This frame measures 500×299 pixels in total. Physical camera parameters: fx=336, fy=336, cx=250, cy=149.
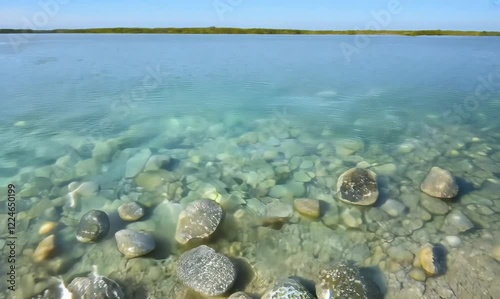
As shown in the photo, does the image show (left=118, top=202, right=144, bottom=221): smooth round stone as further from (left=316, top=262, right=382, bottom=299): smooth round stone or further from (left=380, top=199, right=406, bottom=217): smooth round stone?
(left=380, top=199, right=406, bottom=217): smooth round stone

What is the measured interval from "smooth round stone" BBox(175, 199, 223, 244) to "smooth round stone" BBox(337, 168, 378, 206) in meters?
2.16

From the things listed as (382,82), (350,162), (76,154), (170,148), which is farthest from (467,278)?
(382,82)

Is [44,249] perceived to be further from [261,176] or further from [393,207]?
[393,207]

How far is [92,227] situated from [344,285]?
356cm

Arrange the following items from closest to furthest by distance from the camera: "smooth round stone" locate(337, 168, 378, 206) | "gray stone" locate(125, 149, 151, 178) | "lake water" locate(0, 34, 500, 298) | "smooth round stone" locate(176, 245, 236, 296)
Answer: "smooth round stone" locate(176, 245, 236, 296) → "lake water" locate(0, 34, 500, 298) → "smooth round stone" locate(337, 168, 378, 206) → "gray stone" locate(125, 149, 151, 178)

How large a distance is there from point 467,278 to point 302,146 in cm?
448

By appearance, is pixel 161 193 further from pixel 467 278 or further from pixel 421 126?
pixel 421 126

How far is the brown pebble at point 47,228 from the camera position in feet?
16.6

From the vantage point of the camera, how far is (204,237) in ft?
16.1

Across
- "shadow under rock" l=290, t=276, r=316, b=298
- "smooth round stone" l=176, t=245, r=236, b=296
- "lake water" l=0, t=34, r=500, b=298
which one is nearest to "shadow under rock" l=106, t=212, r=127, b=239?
"lake water" l=0, t=34, r=500, b=298

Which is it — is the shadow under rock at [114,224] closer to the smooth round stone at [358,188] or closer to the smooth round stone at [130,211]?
the smooth round stone at [130,211]

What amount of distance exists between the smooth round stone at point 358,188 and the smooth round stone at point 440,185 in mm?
Result: 982

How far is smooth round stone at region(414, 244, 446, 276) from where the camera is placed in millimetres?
4201

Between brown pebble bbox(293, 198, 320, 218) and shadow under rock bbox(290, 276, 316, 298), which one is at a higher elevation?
brown pebble bbox(293, 198, 320, 218)
